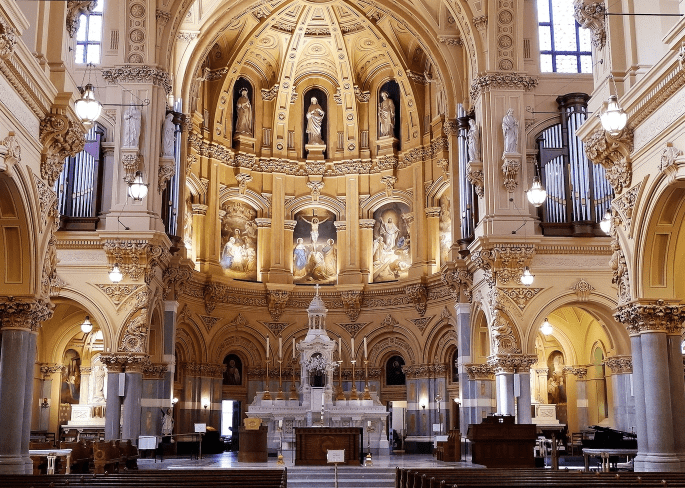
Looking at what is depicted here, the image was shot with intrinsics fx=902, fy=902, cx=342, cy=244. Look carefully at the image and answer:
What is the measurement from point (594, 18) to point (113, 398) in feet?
58.8

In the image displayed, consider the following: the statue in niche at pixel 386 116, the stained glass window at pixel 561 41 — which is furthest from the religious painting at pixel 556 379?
the statue in niche at pixel 386 116

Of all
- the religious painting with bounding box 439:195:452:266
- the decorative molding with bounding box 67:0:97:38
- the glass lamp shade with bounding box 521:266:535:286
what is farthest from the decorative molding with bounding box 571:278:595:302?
the decorative molding with bounding box 67:0:97:38

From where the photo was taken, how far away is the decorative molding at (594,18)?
2012 cm

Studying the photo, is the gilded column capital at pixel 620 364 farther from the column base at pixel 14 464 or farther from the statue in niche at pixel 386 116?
the column base at pixel 14 464

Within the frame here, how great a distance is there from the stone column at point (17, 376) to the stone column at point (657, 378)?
39.4 ft

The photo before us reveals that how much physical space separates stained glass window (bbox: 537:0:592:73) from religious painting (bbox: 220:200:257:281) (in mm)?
15493

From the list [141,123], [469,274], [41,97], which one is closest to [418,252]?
[469,274]

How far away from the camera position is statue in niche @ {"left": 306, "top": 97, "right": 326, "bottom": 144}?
138 feet

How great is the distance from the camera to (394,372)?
3962cm

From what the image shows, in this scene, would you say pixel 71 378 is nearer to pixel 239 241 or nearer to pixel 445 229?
pixel 239 241

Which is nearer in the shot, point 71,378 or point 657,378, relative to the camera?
point 657,378

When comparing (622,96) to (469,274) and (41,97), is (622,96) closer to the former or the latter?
(41,97)

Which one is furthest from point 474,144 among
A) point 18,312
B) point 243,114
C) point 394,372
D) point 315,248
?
point 18,312

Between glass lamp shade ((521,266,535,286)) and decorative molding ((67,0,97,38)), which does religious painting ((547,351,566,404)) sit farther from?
decorative molding ((67,0,97,38))
